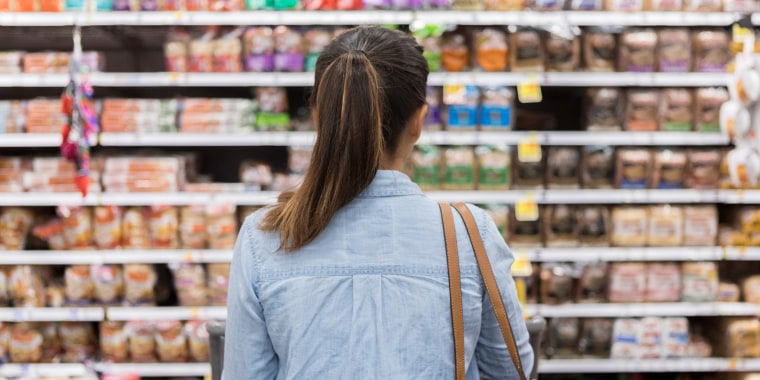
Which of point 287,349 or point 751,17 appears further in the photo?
point 751,17

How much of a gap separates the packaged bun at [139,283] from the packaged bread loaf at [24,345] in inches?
20.5

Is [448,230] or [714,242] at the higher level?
[448,230]

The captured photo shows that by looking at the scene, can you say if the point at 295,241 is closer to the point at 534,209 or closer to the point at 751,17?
the point at 534,209

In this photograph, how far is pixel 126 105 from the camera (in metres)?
3.42

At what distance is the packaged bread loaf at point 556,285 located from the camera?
3.48 meters

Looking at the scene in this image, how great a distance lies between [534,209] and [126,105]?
2.18 m

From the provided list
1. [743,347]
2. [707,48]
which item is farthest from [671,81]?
[743,347]

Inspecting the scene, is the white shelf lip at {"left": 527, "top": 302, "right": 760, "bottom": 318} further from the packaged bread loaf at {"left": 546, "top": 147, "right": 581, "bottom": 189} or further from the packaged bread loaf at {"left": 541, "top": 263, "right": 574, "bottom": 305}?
the packaged bread loaf at {"left": 546, "top": 147, "right": 581, "bottom": 189}

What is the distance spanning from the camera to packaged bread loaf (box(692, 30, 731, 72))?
3.41m

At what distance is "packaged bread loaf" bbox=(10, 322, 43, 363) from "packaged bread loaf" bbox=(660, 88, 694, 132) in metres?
3.48

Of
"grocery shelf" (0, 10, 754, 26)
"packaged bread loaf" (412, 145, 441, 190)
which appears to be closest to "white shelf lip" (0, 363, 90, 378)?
"grocery shelf" (0, 10, 754, 26)

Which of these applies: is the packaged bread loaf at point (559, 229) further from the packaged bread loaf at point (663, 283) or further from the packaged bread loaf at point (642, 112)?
the packaged bread loaf at point (642, 112)

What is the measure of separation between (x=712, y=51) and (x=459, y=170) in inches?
56.7

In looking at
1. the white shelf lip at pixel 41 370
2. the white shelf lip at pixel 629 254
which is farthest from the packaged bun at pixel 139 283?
the white shelf lip at pixel 629 254
